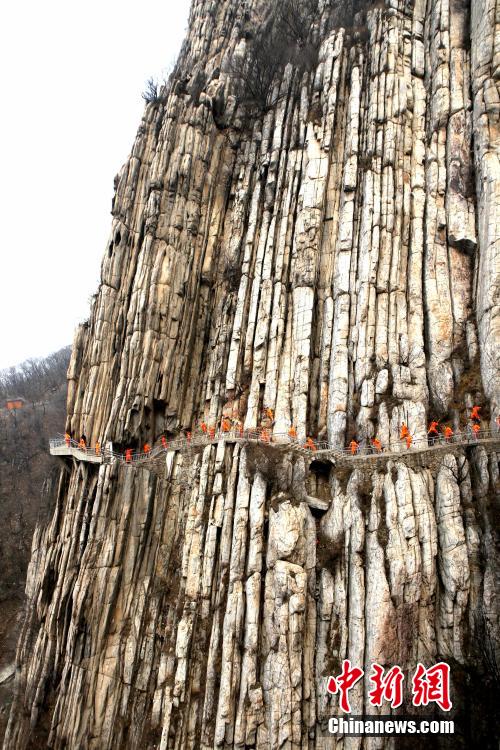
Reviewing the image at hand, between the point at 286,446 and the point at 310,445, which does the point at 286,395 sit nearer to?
the point at 310,445

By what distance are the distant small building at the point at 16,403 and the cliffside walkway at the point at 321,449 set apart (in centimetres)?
5038

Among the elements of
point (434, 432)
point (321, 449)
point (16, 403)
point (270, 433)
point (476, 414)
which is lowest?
point (321, 449)

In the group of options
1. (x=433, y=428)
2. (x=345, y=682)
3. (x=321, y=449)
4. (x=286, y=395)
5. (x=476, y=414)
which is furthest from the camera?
(x=286, y=395)

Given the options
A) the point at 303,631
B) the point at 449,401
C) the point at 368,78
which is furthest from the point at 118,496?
the point at 368,78

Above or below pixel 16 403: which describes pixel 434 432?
below

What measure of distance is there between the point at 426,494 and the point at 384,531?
7.26 ft

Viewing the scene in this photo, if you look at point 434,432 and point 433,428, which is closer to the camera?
point 433,428

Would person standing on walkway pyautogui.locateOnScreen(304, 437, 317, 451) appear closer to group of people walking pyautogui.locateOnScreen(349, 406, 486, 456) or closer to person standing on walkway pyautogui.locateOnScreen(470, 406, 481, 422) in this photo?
group of people walking pyautogui.locateOnScreen(349, 406, 486, 456)

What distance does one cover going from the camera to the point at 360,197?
29.0m

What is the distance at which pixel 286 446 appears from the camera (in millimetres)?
22719

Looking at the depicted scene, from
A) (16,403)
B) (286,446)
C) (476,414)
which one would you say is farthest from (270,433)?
(16,403)

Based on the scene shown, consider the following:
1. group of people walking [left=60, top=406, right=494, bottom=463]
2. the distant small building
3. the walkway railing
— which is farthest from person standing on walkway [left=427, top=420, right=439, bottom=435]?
the distant small building

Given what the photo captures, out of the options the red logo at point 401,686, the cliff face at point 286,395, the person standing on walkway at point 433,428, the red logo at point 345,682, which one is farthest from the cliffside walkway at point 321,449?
the red logo at point 345,682

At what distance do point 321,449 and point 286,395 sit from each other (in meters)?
3.57
